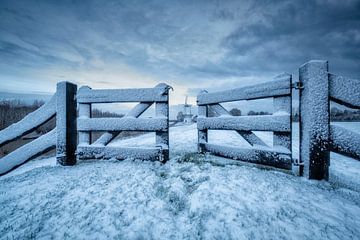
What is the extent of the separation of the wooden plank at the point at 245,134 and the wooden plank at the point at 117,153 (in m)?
1.31

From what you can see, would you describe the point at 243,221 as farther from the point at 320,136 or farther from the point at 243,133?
the point at 243,133

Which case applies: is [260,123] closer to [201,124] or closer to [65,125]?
[201,124]

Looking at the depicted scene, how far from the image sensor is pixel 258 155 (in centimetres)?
275

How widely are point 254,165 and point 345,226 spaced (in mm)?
1456

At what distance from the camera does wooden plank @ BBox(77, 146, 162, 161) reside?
3.10 m

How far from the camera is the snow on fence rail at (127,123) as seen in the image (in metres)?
3.11

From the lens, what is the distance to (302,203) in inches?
68.7

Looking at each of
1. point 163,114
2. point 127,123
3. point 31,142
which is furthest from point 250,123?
point 31,142

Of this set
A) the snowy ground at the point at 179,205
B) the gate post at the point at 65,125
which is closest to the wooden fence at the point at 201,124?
the gate post at the point at 65,125

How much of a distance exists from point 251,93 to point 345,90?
1.09 metres

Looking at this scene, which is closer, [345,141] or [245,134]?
[345,141]

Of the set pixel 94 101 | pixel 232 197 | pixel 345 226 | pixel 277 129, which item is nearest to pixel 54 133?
pixel 94 101

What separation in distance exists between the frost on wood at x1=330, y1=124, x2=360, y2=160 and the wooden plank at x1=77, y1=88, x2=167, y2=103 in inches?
92.1

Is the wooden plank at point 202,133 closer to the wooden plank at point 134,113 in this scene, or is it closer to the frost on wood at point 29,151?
the wooden plank at point 134,113
